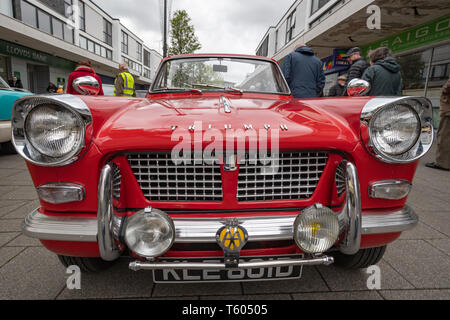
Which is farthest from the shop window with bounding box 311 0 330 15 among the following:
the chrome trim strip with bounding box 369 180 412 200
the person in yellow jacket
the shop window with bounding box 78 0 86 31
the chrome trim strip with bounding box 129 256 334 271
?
the shop window with bounding box 78 0 86 31

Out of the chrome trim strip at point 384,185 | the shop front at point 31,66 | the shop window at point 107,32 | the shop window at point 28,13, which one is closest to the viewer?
the chrome trim strip at point 384,185

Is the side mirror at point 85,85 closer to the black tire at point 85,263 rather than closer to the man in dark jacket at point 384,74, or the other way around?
the black tire at point 85,263

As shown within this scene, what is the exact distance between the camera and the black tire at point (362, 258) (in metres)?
1.65

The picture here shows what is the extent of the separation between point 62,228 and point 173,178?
1.82ft

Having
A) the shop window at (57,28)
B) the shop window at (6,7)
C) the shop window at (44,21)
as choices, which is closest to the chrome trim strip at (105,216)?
the shop window at (6,7)

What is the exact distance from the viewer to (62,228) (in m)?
1.27

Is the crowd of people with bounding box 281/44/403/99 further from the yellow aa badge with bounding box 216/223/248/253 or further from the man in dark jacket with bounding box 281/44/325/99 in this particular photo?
the yellow aa badge with bounding box 216/223/248/253

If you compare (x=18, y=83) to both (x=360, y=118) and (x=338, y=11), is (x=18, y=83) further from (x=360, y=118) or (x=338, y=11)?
(x=360, y=118)

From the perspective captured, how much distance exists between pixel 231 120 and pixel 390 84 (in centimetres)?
346

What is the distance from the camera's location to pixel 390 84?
12.6ft

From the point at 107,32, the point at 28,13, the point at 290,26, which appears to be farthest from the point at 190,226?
the point at 107,32

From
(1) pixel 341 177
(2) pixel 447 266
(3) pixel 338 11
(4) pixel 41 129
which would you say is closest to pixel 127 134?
(4) pixel 41 129

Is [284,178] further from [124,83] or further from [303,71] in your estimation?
[124,83]

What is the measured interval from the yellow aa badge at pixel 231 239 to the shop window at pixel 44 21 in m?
23.1
